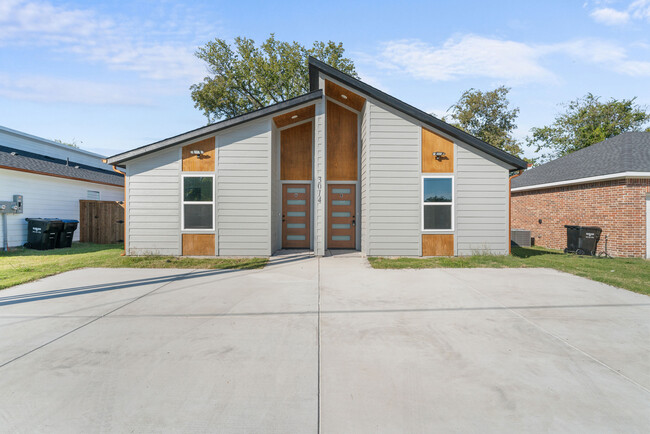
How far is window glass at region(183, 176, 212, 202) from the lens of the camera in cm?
908

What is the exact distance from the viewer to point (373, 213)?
9094mm

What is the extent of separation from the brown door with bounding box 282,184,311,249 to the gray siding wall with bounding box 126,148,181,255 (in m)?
3.44

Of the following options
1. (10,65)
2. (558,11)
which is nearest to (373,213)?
(558,11)

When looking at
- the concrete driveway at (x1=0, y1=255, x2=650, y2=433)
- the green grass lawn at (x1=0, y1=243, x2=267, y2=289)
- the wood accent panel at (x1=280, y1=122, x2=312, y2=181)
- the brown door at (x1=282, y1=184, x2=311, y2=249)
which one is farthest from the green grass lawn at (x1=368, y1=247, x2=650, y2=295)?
the wood accent panel at (x1=280, y1=122, x2=312, y2=181)

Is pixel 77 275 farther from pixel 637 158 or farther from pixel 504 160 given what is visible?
pixel 637 158

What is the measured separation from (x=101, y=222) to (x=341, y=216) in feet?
33.9

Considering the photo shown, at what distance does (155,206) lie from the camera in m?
9.07

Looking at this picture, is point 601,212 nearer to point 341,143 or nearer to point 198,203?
point 341,143

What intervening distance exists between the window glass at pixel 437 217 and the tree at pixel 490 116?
69.1ft

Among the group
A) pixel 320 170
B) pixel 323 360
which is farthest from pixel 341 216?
pixel 323 360

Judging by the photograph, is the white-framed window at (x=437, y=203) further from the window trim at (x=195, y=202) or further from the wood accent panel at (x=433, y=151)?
the window trim at (x=195, y=202)

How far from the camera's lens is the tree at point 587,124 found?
89.1 ft

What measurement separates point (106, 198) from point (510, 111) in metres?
30.5

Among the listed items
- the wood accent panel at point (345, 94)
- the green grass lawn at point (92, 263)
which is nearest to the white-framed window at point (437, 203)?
the wood accent panel at point (345, 94)
